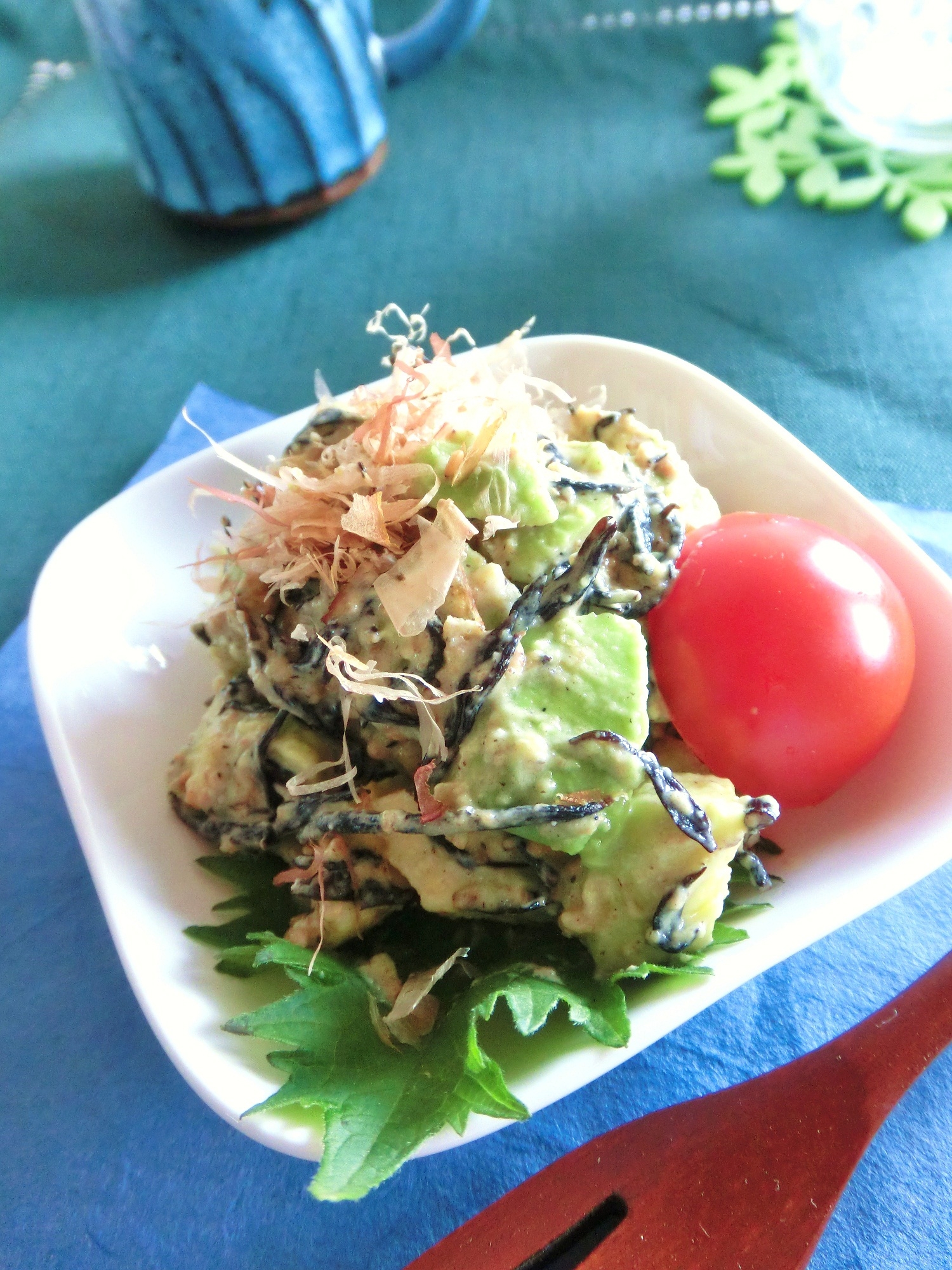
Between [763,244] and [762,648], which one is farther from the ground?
[762,648]

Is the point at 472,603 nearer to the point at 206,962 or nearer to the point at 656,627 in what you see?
the point at 656,627

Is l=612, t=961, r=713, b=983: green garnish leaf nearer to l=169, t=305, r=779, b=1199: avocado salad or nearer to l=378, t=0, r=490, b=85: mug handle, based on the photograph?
l=169, t=305, r=779, b=1199: avocado salad

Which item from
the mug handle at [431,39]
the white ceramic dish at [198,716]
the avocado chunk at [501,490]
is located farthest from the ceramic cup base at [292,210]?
the avocado chunk at [501,490]

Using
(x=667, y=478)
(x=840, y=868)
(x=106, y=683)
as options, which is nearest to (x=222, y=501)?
(x=106, y=683)

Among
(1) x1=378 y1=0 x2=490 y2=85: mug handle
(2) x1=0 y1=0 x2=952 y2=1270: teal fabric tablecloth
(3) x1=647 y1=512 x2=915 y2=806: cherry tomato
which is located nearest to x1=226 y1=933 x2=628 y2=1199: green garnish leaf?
(2) x1=0 y1=0 x2=952 y2=1270: teal fabric tablecloth

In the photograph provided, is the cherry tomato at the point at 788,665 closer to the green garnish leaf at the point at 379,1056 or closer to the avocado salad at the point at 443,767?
the avocado salad at the point at 443,767

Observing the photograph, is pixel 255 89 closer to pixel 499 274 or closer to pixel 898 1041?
pixel 499 274
